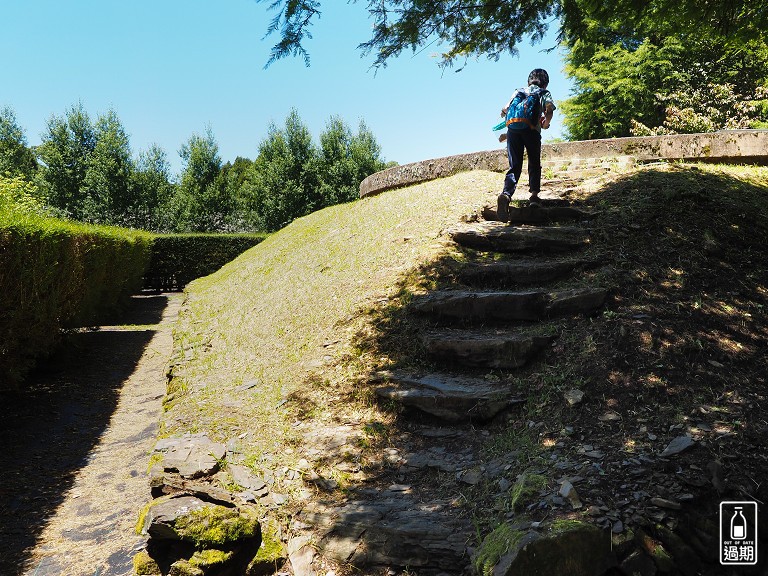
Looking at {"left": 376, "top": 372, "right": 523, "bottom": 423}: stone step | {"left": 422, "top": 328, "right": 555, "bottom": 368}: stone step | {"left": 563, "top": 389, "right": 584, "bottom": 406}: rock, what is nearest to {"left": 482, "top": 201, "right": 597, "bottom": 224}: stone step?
{"left": 422, "top": 328, "right": 555, "bottom": 368}: stone step

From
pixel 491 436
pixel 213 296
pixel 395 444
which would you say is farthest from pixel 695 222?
pixel 213 296

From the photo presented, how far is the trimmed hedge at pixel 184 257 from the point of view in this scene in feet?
66.6

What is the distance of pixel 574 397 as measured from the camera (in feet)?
12.9

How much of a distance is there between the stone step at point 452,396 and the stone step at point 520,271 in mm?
1505

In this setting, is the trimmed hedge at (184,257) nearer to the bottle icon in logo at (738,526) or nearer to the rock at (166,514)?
the rock at (166,514)

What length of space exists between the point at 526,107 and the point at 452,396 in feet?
14.1

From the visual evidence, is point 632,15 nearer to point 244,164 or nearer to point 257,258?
point 257,258

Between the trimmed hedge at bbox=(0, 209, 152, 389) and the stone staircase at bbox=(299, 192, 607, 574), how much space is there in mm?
4937

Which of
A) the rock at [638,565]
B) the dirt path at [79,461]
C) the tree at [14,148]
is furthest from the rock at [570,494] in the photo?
the tree at [14,148]

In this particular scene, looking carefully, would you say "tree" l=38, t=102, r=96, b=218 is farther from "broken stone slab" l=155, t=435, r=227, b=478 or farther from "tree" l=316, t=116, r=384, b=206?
"broken stone slab" l=155, t=435, r=227, b=478

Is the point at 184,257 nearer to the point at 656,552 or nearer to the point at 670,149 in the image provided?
the point at 670,149

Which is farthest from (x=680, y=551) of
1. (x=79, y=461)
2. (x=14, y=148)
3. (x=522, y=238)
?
(x=14, y=148)

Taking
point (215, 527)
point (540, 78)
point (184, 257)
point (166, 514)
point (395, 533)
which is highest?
point (540, 78)

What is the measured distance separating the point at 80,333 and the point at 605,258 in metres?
10.3
